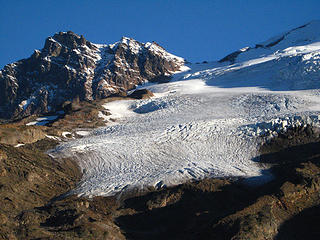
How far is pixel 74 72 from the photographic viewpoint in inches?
4471

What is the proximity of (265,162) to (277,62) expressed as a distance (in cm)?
4881

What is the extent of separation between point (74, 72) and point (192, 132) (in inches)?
2925

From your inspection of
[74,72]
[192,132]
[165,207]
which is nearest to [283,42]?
[74,72]

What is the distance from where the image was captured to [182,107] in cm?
6356

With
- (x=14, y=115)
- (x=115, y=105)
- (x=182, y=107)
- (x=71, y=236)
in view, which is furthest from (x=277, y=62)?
(x=71, y=236)

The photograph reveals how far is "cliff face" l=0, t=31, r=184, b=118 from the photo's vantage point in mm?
106938

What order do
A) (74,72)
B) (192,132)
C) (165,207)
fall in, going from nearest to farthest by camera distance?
(165,207) < (192,132) < (74,72)

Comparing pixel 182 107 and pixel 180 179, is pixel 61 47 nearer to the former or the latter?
pixel 182 107

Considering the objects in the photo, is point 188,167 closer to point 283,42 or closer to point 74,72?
point 74,72

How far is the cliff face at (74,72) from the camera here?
107 metres

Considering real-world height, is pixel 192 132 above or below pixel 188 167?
above

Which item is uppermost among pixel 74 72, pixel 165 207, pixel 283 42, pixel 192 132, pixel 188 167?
pixel 74 72

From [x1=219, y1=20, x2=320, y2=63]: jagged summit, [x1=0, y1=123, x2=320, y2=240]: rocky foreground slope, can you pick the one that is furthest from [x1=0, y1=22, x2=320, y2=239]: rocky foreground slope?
[x1=219, y1=20, x2=320, y2=63]: jagged summit

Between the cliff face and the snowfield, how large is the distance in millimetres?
38521
